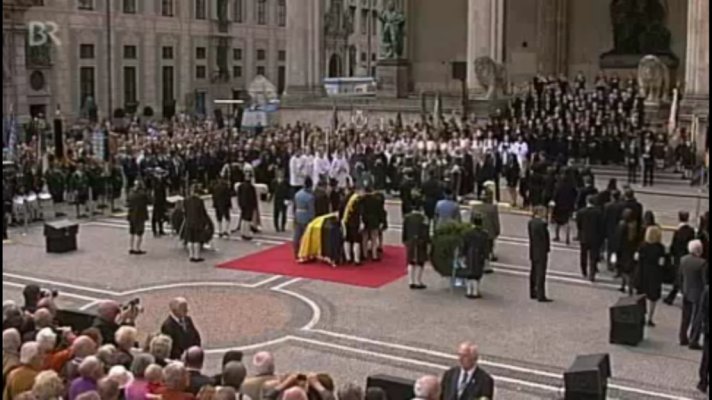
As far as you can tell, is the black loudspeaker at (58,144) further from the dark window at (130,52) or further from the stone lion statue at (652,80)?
the dark window at (130,52)

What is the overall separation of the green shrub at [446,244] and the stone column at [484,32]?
72.1 ft

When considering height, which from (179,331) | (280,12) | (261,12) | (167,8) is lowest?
(179,331)

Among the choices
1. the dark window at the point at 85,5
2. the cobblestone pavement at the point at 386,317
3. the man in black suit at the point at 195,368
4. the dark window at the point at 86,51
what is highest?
the dark window at the point at 85,5

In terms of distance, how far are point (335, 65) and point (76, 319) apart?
219 ft

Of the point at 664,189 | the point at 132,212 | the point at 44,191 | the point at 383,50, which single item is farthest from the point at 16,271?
the point at 383,50

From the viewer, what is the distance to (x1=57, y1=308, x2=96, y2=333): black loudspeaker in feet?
42.4

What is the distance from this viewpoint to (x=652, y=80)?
117ft

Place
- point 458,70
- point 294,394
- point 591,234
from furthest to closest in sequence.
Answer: point 458,70, point 591,234, point 294,394

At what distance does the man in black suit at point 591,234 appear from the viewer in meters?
18.4

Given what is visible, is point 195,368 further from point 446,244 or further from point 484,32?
point 484,32

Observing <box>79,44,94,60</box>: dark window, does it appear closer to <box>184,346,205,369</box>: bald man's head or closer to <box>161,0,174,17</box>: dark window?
<box>161,0,174,17</box>: dark window

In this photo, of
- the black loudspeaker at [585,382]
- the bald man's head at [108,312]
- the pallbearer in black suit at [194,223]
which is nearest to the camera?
the black loudspeaker at [585,382]

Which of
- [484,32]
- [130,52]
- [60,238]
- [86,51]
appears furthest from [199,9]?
[60,238]

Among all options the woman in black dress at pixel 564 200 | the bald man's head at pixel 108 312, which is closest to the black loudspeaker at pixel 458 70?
the woman in black dress at pixel 564 200
